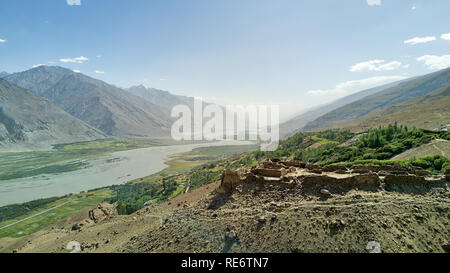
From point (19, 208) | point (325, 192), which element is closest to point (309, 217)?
point (325, 192)

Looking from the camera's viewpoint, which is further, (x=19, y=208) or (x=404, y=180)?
(x=19, y=208)

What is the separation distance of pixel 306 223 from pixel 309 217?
34 cm

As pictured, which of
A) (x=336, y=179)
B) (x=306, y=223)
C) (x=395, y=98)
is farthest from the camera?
(x=395, y=98)

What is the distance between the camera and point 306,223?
8.32m

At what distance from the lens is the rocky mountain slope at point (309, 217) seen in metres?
7.39

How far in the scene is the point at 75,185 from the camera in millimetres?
66938

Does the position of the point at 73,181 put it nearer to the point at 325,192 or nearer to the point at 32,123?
the point at 325,192

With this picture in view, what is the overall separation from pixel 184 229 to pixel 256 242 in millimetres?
4090

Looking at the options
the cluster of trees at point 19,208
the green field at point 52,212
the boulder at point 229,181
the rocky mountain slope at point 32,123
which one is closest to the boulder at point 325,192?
the boulder at point 229,181

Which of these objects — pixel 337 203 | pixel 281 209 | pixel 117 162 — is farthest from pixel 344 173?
Answer: pixel 117 162

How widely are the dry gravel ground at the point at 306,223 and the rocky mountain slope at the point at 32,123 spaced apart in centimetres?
16395

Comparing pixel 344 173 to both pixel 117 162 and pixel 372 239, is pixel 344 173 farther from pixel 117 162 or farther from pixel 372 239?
pixel 117 162

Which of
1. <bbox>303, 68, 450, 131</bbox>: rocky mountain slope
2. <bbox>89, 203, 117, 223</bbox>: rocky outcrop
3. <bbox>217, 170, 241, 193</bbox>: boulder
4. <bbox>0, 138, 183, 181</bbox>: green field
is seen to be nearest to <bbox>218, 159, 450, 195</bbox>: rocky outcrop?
<bbox>217, 170, 241, 193</bbox>: boulder

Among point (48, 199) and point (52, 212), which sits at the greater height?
point (48, 199)
